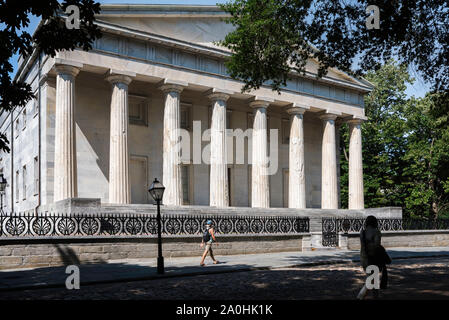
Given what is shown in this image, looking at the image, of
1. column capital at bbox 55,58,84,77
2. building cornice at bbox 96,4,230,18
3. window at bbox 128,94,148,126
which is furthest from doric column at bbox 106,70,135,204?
window at bbox 128,94,148,126

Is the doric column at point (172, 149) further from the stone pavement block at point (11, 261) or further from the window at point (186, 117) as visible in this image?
the stone pavement block at point (11, 261)

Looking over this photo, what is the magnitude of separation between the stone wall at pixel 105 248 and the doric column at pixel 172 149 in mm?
7256

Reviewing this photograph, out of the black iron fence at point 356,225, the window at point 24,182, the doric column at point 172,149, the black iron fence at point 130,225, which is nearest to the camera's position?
the black iron fence at point 130,225

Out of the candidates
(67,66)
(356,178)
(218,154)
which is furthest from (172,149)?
(356,178)

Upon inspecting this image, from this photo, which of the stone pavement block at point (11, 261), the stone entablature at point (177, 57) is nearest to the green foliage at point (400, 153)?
the stone entablature at point (177, 57)

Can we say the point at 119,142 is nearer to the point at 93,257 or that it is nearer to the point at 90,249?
the point at 90,249

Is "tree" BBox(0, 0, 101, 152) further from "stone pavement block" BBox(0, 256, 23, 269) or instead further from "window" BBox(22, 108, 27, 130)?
"window" BBox(22, 108, 27, 130)

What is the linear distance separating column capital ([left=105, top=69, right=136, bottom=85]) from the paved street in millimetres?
16628

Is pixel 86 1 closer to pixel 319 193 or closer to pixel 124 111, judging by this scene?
pixel 124 111

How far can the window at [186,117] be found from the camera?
119 ft

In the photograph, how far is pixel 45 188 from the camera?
28.3 metres

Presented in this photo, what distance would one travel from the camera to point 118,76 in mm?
28984

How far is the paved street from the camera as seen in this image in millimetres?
10772

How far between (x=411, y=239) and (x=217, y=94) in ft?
49.5
